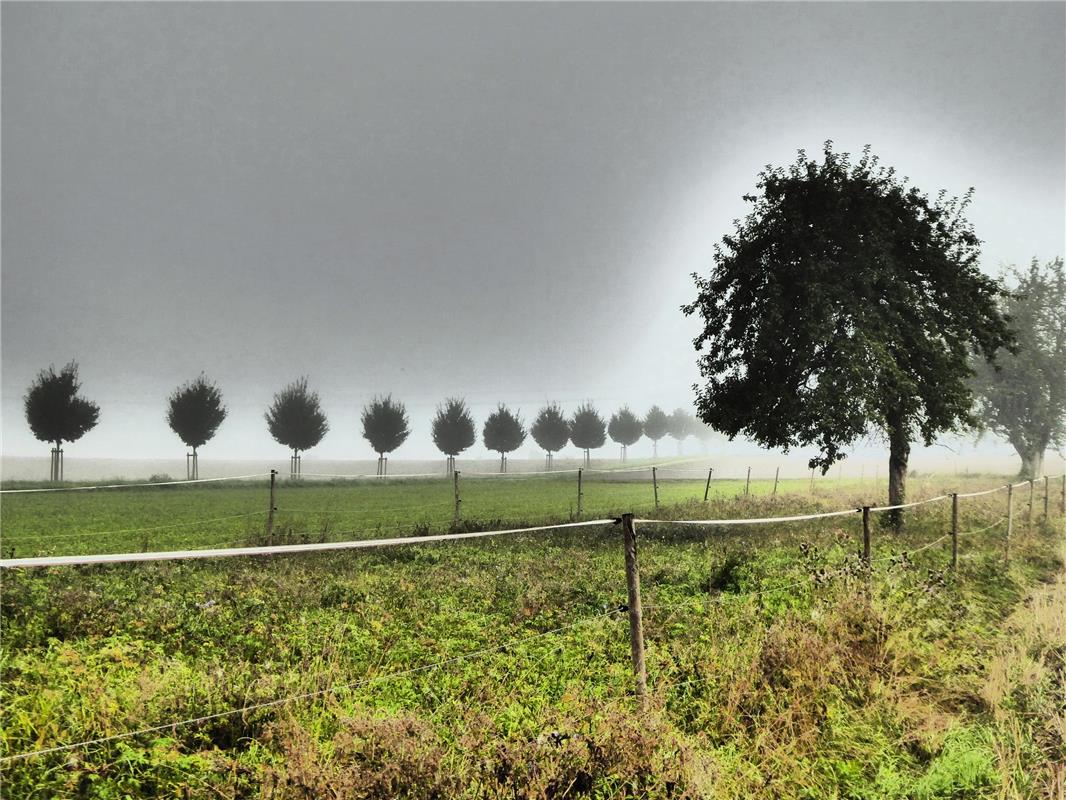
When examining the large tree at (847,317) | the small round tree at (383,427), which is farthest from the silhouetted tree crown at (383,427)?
the large tree at (847,317)

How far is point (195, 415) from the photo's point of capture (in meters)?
59.9

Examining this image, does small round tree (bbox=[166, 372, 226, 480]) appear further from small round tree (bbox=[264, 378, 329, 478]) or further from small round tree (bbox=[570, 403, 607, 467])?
small round tree (bbox=[570, 403, 607, 467])

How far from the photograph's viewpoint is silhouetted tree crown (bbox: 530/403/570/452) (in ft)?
308

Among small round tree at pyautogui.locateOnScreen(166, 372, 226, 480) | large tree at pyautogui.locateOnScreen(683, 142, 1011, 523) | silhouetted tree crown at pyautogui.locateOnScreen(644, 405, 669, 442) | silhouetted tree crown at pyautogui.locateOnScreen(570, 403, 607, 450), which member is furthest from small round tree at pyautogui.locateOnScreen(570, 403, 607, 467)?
large tree at pyautogui.locateOnScreen(683, 142, 1011, 523)

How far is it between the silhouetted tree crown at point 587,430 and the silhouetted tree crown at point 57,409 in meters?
63.6

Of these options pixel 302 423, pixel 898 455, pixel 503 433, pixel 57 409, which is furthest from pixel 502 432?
pixel 898 455

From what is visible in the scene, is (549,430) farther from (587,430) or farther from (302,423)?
(302,423)

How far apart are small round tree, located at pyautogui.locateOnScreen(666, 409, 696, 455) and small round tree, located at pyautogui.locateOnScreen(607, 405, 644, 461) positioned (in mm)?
18692

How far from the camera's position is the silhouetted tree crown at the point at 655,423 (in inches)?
4813

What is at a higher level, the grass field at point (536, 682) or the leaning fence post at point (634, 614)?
the leaning fence post at point (634, 614)

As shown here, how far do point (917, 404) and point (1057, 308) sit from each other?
32822 millimetres

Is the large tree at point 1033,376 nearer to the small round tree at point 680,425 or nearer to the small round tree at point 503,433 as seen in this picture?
the small round tree at point 503,433

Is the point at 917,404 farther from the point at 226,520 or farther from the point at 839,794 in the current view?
the point at 226,520

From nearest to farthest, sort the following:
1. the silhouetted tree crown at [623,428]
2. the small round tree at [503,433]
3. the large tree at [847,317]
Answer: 1. the large tree at [847,317]
2. the small round tree at [503,433]
3. the silhouetted tree crown at [623,428]
